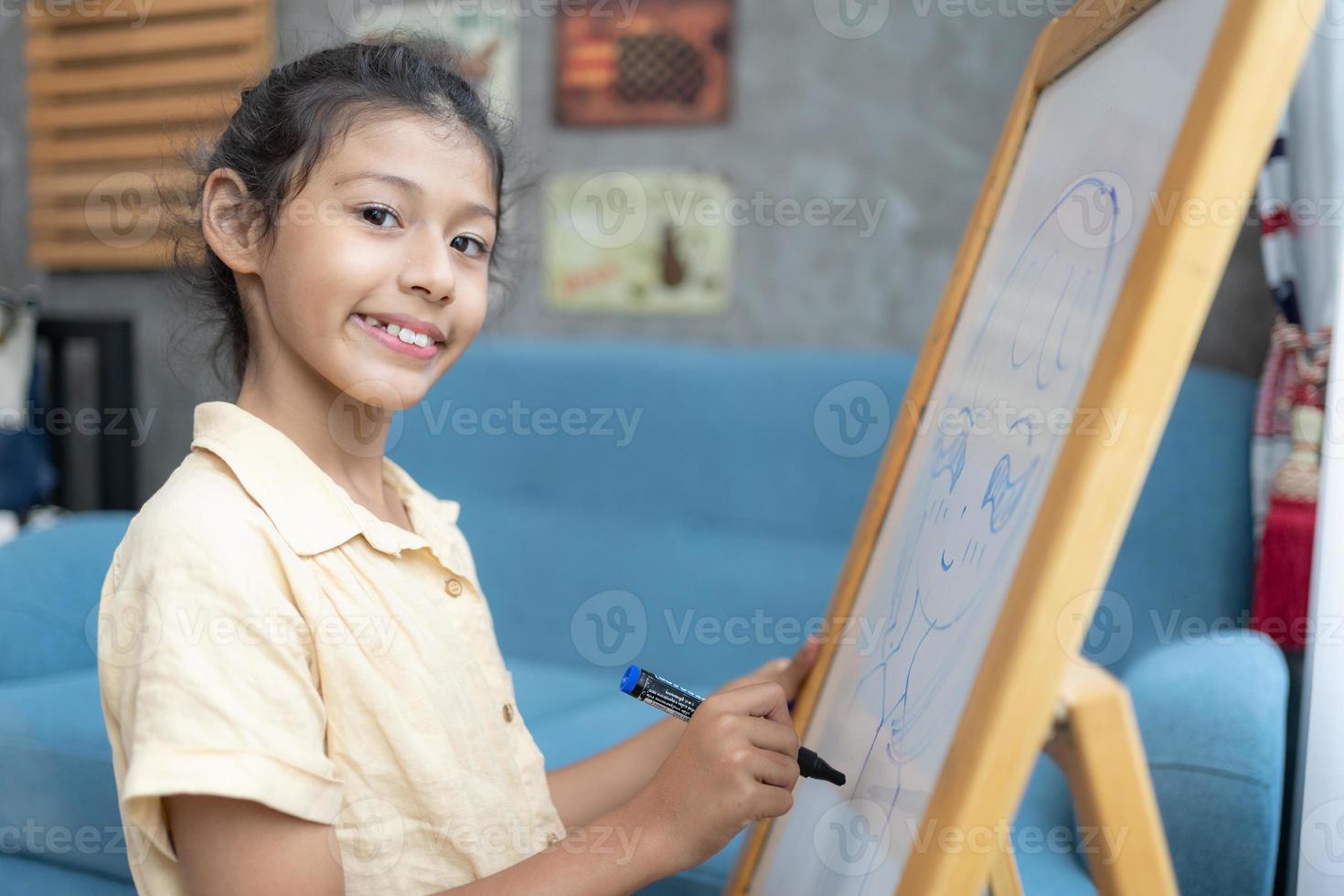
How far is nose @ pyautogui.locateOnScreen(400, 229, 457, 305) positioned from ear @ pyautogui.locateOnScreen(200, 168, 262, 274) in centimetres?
12

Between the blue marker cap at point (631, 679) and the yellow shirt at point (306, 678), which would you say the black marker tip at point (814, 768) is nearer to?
the blue marker cap at point (631, 679)

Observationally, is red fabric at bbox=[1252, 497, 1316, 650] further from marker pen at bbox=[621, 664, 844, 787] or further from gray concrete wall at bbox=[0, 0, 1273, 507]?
marker pen at bbox=[621, 664, 844, 787]

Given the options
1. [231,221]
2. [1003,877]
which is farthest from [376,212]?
[1003,877]

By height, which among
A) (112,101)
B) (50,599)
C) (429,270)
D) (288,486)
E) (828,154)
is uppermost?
(112,101)

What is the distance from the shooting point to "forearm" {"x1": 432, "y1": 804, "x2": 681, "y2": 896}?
0.61m

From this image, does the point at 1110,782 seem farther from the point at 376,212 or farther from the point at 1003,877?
the point at 376,212

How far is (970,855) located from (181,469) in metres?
0.52

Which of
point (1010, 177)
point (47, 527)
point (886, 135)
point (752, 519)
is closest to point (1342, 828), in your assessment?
point (1010, 177)

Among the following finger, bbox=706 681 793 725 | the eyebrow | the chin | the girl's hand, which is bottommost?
the girl's hand

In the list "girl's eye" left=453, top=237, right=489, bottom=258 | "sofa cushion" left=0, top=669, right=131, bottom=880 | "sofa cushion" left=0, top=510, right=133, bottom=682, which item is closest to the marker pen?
"girl's eye" left=453, top=237, right=489, bottom=258

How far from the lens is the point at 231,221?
814 mm

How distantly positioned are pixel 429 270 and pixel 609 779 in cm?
43

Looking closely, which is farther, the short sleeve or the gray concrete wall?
the gray concrete wall

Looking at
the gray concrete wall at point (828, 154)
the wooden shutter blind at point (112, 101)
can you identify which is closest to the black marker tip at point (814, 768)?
the gray concrete wall at point (828, 154)
